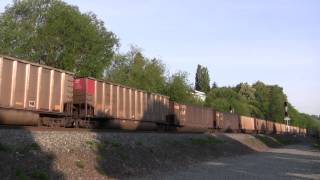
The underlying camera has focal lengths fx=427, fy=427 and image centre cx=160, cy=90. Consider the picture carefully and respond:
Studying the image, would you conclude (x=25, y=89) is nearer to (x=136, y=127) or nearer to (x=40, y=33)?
(x=136, y=127)

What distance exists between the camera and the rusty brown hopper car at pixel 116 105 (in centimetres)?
2736

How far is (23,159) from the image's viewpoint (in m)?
14.3

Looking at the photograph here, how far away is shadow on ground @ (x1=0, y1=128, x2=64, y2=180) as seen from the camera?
1338 cm

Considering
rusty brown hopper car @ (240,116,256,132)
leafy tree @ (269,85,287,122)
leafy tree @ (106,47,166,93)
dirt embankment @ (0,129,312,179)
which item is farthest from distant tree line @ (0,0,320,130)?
leafy tree @ (269,85,287,122)

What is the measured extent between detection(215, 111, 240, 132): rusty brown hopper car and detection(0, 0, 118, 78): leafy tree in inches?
792

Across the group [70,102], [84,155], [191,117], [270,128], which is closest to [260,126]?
[270,128]

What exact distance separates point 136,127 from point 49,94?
1094cm

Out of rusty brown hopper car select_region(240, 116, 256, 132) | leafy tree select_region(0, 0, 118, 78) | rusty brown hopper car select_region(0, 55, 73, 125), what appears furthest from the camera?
rusty brown hopper car select_region(240, 116, 256, 132)

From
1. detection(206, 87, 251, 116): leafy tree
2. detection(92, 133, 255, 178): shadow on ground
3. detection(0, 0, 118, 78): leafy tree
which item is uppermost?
detection(0, 0, 118, 78): leafy tree

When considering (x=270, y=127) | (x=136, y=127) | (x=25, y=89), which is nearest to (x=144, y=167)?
(x=25, y=89)

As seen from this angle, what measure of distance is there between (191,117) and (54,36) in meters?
26.8

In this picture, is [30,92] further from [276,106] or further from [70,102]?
[276,106]

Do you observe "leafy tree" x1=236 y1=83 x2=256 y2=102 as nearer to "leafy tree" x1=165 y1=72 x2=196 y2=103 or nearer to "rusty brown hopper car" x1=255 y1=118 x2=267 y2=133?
"rusty brown hopper car" x1=255 y1=118 x2=267 y2=133

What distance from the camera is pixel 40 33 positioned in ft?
205
